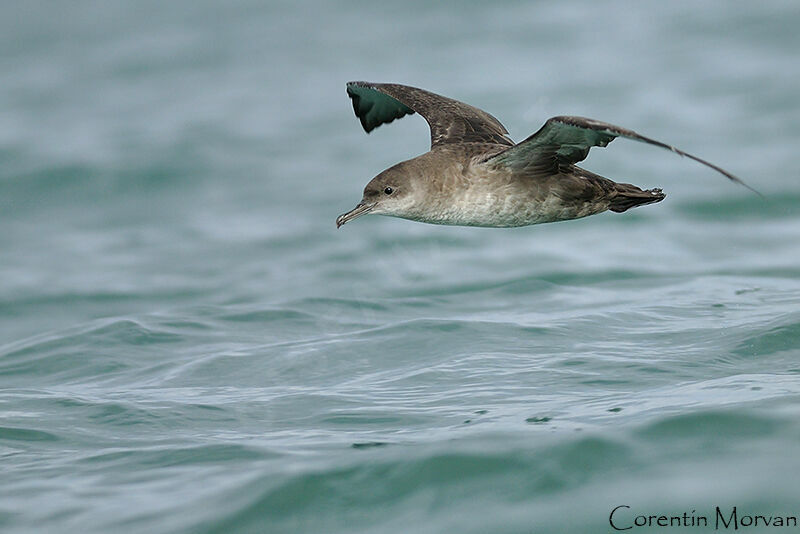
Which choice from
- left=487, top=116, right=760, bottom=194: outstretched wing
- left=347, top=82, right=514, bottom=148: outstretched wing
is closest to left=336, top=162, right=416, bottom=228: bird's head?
left=487, top=116, right=760, bottom=194: outstretched wing

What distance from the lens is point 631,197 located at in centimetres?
776

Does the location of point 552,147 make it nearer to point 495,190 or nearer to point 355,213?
point 495,190

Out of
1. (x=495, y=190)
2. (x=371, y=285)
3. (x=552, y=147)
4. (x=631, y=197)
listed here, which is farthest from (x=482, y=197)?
(x=371, y=285)

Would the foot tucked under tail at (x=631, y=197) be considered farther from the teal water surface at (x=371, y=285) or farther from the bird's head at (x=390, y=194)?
the bird's head at (x=390, y=194)

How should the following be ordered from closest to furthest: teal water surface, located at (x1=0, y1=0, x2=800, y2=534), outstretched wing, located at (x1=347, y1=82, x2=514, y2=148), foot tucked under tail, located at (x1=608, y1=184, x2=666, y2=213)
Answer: teal water surface, located at (x1=0, y1=0, x2=800, y2=534) → foot tucked under tail, located at (x1=608, y1=184, x2=666, y2=213) → outstretched wing, located at (x1=347, y1=82, x2=514, y2=148)

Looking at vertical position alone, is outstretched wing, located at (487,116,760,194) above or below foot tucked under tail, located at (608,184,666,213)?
above

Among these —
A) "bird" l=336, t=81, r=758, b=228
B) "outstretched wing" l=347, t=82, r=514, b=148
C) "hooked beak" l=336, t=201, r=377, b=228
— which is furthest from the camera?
"outstretched wing" l=347, t=82, r=514, b=148

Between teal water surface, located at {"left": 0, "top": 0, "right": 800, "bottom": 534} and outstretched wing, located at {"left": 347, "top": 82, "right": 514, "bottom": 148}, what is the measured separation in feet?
5.40

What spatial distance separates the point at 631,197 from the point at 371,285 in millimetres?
4034

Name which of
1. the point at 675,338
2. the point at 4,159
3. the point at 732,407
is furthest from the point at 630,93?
the point at 732,407

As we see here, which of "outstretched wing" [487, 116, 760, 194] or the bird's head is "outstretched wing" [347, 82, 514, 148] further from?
the bird's head

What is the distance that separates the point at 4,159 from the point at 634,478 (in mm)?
10747

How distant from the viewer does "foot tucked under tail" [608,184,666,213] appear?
7715mm

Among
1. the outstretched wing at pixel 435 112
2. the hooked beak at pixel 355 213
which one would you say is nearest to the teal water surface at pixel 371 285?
the hooked beak at pixel 355 213
